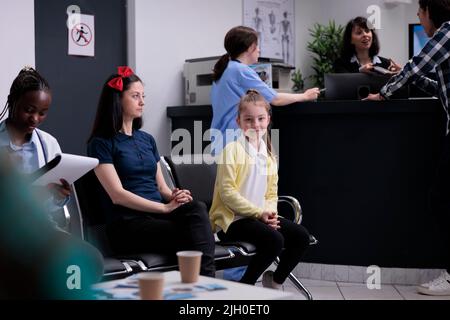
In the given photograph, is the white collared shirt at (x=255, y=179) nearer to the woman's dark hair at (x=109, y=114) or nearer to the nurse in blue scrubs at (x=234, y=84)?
the nurse in blue scrubs at (x=234, y=84)

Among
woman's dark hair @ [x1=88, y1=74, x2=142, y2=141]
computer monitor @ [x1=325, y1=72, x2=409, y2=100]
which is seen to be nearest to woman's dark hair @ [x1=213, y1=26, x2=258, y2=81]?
computer monitor @ [x1=325, y1=72, x2=409, y2=100]

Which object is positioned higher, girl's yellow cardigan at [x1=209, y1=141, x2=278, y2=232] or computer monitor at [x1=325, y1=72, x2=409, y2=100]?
computer monitor at [x1=325, y1=72, x2=409, y2=100]

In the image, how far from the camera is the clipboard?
2.00 meters

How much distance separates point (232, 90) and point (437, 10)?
1.17m

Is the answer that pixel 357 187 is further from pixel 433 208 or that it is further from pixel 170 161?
pixel 170 161

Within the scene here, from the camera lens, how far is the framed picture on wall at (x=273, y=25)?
18.9ft

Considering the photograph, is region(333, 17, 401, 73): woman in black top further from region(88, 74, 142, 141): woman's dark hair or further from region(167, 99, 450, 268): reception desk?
region(88, 74, 142, 141): woman's dark hair

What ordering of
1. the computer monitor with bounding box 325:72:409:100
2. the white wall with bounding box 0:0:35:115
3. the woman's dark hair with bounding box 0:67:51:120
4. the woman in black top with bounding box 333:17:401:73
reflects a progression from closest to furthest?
1. the woman's dark hair with bounding box 0:67:51:120
2. the white wall with bounding box 0:0:35:115
3. the computer monitor with bounding box 325:72:409:100
4. the woman in black top with bounding box 333:17:401:73

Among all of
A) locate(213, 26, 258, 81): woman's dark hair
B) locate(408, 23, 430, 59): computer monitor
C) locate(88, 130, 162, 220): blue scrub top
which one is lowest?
locate(88, 130, 162, 220): blue scrub top

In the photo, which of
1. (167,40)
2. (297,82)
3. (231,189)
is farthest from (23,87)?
(297,82)

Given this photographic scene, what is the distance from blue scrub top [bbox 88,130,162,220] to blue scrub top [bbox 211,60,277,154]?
89 centimetres

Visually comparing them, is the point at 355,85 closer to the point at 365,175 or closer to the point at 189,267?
the point at 365,175

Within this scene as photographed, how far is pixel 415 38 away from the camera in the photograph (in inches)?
254

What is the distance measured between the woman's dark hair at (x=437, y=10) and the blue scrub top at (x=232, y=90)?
94cm
